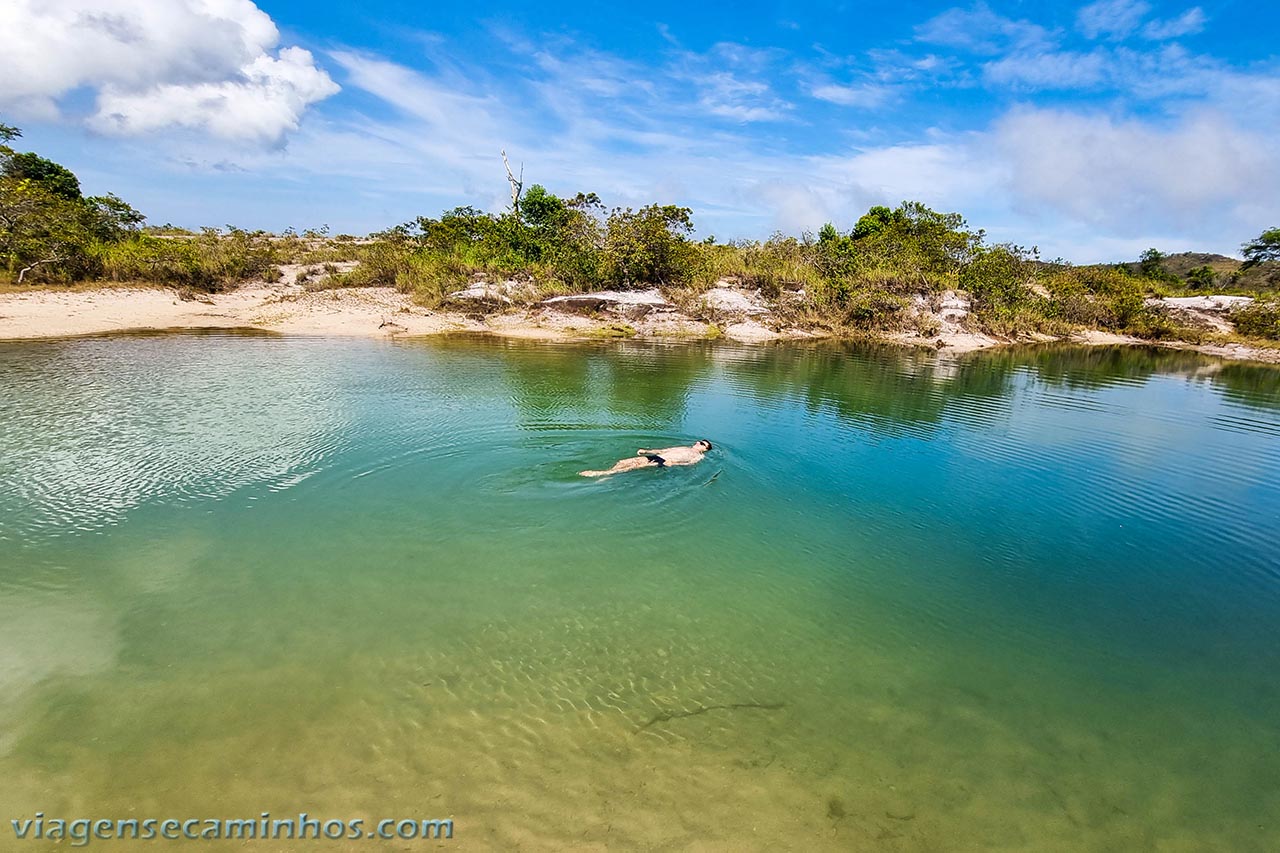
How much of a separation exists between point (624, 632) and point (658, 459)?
557 centimetres

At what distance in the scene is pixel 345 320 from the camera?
3381 centimetres

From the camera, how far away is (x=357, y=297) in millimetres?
37781

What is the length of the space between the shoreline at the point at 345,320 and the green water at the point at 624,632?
15.9 m

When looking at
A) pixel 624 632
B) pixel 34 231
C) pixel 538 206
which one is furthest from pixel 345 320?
pixel 624 632

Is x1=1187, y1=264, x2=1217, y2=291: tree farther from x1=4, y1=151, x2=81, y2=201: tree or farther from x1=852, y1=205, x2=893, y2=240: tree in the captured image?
x1=4, y1=151, x2=81, y2=201: tree

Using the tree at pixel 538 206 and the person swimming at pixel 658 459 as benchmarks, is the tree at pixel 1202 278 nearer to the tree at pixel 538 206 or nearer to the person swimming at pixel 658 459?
the tree at pixel 538 206

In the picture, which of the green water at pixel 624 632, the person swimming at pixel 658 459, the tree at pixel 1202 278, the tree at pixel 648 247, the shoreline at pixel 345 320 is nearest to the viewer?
the green water at pixel 624 632

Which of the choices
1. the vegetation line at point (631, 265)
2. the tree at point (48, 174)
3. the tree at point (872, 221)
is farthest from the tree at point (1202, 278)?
the tree at point (48, 174)

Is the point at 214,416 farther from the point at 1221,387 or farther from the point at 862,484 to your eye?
the point at 1221,387

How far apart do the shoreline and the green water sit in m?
15.9

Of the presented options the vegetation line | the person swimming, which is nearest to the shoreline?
the vegetation line

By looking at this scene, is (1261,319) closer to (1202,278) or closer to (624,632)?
(1202,278)

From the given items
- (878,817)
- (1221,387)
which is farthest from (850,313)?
(878,817)

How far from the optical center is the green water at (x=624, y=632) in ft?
16.2
